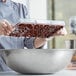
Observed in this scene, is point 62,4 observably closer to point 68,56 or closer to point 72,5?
point 72,5

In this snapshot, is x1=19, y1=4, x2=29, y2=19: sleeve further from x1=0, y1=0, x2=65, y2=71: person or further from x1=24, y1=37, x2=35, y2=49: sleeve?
x1=24, y1=37, x2=35, y2=49: sleeve

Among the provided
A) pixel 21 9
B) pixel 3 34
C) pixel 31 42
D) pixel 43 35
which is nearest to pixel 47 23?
pixel 43 35

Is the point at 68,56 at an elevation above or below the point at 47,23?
below

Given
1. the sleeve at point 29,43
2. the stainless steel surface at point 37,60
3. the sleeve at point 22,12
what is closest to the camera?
the stainless steel surface at point 37,60

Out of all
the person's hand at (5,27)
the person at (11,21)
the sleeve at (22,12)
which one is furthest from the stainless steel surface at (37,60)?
the sleeve at (22,12)

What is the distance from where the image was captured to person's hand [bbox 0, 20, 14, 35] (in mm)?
979

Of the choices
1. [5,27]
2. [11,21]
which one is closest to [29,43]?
[11,21]

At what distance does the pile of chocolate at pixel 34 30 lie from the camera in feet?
3.17

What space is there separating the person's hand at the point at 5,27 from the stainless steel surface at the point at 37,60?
0.08 m

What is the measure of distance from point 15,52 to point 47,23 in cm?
16

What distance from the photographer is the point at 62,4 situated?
11.0ft

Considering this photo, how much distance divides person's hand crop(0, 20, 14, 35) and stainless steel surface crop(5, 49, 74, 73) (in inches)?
3.1

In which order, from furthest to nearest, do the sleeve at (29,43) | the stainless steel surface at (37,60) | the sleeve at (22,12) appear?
the sleeve at (22,12), the sleeve at (29,43), the stainless steel surface at (37,60)

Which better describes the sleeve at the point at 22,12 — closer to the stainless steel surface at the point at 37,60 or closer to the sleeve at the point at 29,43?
the sleeve at the point at 29,43
